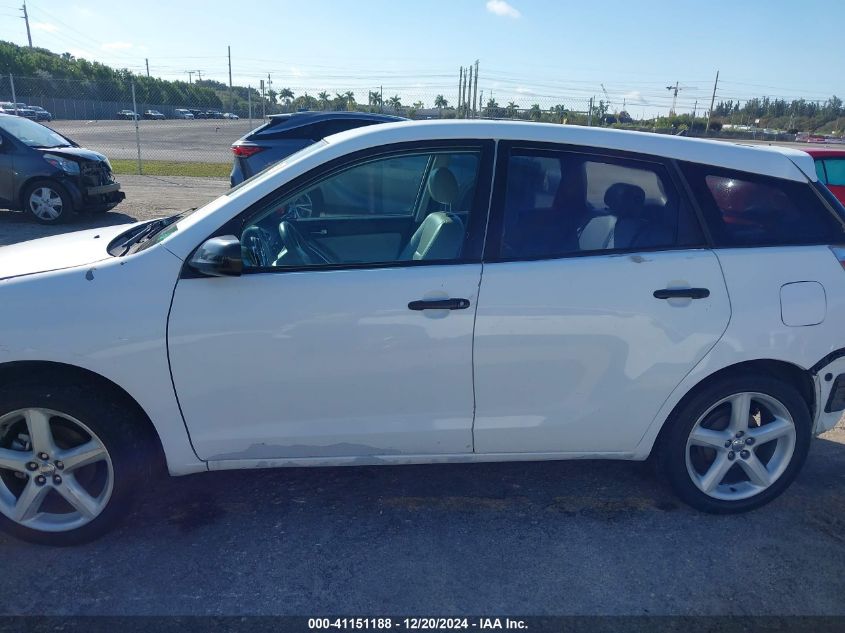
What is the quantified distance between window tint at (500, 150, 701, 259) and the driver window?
0.24 m

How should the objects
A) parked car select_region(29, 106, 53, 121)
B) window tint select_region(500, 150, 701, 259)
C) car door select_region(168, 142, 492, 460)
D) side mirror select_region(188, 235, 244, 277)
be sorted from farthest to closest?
parked car select_region(29, 106, 53, 121)
window tint select_region(500, 150, 701, 259)
car door select_region(168, 142, 492, 460)
side mirror select_region(188, 235, 244, 277)

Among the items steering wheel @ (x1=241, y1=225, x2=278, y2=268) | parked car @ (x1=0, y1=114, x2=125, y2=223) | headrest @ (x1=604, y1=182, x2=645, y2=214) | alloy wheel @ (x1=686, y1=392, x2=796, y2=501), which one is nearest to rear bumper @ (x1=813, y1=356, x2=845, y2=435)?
alloy wheel @ (x1=686, y1=392, x2=796, y2=501)

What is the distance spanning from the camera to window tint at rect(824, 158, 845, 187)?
24.4ft

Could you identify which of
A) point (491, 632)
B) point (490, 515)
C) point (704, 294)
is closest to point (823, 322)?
point (704, 294)

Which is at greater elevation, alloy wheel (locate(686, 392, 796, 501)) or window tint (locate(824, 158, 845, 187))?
window tint (locate(824, 158, 845, 187))

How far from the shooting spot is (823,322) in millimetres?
3119

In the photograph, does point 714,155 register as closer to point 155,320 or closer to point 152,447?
point 155,320

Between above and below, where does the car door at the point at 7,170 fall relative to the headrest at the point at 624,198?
below

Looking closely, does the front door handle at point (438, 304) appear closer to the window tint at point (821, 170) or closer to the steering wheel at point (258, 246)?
the steering wheel at point (258, 246)

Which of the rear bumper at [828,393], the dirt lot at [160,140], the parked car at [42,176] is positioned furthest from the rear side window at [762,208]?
the dirt lot at [160,140]

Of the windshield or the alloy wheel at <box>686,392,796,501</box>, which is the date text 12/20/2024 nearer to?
the alloy wheel at <box>686,392,796,501</box>

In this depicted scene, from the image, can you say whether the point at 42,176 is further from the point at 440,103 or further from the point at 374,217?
the point at 440,103

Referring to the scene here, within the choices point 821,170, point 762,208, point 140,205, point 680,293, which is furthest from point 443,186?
point 140,205

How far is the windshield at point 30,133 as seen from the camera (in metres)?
10.3
